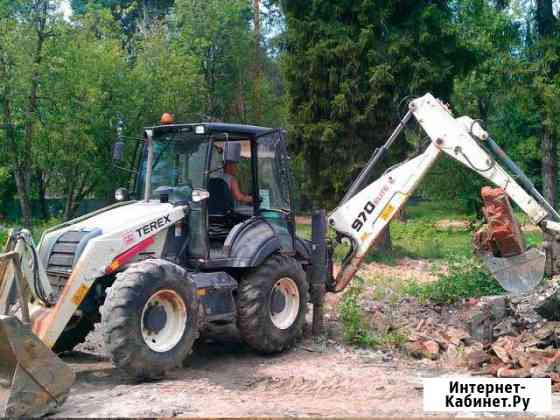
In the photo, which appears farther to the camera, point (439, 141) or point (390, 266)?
point (390, 266)

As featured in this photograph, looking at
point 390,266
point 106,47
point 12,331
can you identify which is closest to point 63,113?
point 106,47

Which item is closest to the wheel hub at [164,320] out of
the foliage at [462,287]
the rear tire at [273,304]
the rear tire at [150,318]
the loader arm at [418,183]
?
the rear tire at [150,318]

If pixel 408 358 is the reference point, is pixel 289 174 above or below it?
above

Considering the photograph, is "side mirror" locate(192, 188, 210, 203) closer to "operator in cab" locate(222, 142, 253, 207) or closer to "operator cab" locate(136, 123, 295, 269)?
"operator cab" locate(136, 123, 295, 269)

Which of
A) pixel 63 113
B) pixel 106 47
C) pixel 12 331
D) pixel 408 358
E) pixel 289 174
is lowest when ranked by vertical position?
pixel 408 358

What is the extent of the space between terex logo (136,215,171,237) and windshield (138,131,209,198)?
0.57m

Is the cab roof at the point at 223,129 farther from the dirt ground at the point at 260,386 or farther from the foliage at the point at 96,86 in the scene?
the foliage at the point at 96,86

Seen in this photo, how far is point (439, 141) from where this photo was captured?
9250 millimetres

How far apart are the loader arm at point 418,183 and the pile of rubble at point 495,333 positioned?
3.78 feet

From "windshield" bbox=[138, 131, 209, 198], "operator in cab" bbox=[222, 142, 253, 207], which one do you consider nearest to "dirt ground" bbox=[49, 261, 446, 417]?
"operator in cab" bbox=[222, 142, 253, 207]

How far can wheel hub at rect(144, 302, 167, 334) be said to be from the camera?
283 inches

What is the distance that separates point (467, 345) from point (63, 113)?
12.7 metres

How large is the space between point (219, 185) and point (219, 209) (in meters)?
0.31

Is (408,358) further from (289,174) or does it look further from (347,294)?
(289,174)
